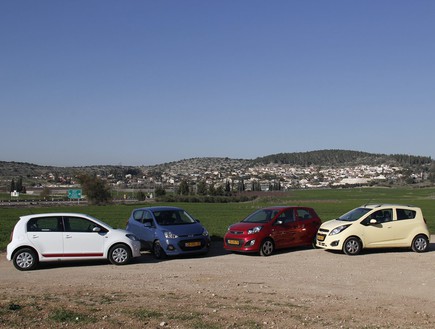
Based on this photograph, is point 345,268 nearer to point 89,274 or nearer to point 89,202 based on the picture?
point 89,274

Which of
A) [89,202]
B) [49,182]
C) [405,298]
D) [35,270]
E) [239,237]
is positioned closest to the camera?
[405,298]

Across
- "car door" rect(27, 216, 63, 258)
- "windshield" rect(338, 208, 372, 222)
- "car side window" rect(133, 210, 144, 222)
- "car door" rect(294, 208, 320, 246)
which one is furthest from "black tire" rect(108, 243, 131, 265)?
"windshield" rect(338, 208, 372, 222)

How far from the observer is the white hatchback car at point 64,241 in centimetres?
1380

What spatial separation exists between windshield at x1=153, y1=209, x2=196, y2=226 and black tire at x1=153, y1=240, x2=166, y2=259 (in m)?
0.85

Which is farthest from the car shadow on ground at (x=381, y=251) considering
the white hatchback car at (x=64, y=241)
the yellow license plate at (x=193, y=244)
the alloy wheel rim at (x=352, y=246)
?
the white hatchback car at (x=64, y=241)

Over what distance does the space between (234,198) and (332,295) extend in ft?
307

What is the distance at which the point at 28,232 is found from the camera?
45.8ft

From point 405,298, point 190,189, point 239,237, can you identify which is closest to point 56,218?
point 239,237

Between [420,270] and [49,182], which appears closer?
[420,270]

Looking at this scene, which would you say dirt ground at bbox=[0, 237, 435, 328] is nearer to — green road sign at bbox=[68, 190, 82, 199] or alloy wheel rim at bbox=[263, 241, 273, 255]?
alloy wheel rim at bbox=[263, 241, 273, 255]

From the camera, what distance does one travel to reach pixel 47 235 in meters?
14.0

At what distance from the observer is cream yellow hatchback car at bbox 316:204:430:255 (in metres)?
16.5

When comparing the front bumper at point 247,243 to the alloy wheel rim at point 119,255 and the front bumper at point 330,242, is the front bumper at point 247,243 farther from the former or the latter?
the alloy wheel rim at point 119,255

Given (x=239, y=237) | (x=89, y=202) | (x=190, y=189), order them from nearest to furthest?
(x=239, y=237) → (x=89, y=202) → (x=190, y=189)
